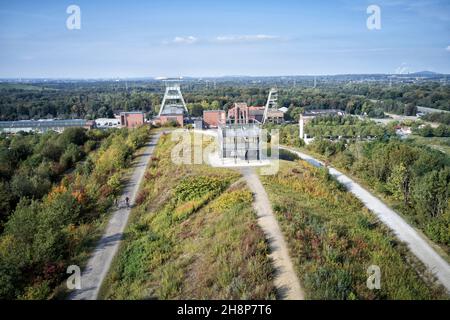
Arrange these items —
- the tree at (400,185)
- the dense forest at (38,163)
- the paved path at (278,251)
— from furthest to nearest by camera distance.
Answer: the dense forest at (38,163) < the tree at (400,185) < the paved path at (278,251)

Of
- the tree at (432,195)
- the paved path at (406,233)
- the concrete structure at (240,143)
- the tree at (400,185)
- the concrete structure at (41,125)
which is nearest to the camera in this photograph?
the paved path at (406,233)

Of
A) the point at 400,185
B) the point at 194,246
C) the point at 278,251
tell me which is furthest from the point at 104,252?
the point at 400,185

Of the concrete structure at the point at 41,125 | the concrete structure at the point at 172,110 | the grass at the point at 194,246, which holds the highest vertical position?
the concrete structure at the point at 172,110

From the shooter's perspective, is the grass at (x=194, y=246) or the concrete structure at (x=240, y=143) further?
the concrete structure at (x=240, y=143)

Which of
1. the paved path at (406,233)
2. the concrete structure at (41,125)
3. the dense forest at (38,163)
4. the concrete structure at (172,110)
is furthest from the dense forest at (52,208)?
the concrete structure at (41,125)

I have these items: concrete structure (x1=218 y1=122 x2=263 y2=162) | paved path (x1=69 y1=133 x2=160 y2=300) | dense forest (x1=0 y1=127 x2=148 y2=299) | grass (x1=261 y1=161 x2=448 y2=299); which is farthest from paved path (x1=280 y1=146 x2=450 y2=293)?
dense forest (x1=0 y1=127 x2=148 y2=299)

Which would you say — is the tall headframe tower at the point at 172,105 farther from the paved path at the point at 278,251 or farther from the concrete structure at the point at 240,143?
the paved path at the point at 278,251
